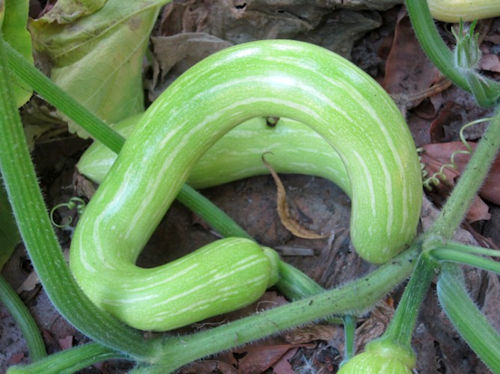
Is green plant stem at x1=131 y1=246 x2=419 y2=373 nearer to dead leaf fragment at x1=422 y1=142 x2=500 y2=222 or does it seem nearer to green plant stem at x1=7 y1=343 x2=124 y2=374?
green plant stem at x1=7 y1=343 x2=124 y2=374

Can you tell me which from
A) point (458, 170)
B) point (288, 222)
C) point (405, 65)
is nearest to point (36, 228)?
point (288, 222)

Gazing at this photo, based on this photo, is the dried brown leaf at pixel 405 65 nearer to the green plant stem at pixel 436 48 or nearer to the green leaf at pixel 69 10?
the green plant stem at pixel 436 48

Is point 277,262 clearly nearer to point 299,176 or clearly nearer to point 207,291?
point 207,291

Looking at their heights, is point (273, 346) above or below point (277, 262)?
below

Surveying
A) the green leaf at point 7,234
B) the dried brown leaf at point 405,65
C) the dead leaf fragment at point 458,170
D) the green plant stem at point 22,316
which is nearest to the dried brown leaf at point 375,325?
the dead leaf fragment at point 458,170

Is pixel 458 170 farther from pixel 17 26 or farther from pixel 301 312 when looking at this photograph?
pixel 17 26

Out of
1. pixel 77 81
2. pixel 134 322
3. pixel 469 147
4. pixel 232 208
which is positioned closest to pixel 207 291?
pixel 134 322
